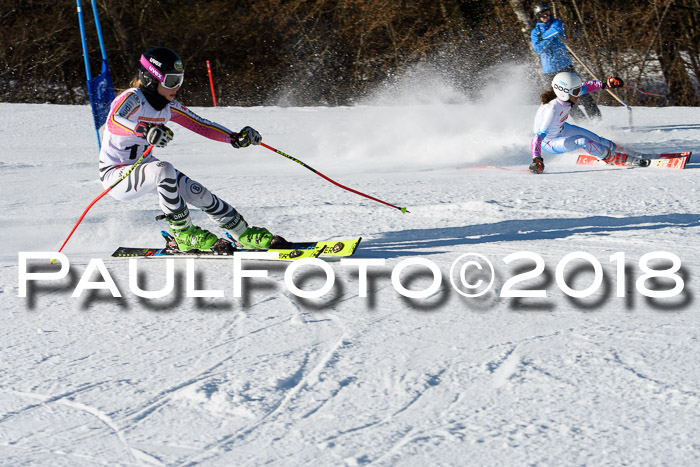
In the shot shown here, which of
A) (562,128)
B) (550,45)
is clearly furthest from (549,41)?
(562,128)

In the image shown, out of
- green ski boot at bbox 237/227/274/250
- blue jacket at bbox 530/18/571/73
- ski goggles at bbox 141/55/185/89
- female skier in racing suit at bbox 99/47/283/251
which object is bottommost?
green ski boot at bbox 237/227/274/250

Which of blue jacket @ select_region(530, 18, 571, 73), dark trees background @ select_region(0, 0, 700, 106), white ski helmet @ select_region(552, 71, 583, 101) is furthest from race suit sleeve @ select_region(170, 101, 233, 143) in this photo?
dark trees background @ select_region(0, 0, 700, 106)

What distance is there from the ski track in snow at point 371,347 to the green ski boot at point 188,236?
0.47 feet

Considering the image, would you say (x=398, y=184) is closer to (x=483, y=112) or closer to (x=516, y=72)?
(x=483, y=112)

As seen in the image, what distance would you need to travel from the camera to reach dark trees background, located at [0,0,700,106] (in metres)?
17.0

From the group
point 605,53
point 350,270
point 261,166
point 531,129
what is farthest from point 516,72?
point 350,270

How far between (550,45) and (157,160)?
6.09 meters

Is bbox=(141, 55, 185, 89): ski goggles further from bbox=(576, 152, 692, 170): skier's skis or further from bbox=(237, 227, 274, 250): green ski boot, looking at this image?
bbox=(576, 152, 692, 170): skier's skis

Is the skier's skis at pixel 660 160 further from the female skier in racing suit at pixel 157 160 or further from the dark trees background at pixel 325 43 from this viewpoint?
the dark trees background at pixel 325 43

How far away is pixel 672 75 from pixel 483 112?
7701 mm

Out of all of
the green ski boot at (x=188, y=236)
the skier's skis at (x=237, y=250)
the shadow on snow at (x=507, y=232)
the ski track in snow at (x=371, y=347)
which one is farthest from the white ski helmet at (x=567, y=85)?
the green ski boot at (x=188, y=236)

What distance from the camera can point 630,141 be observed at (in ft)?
33.2

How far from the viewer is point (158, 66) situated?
4973 mm

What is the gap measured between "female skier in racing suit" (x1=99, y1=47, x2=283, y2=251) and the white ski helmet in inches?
149
